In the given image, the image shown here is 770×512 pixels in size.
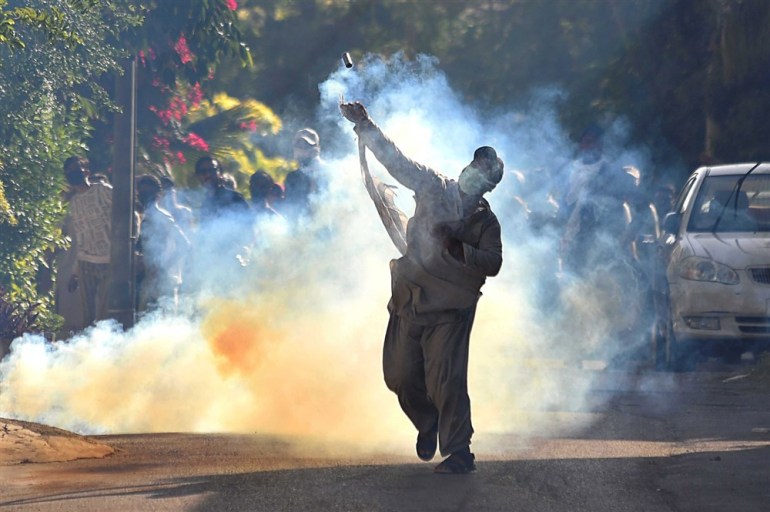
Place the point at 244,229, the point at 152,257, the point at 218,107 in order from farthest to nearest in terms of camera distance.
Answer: the point at 218,107
the point at 152,257
the point at 244,229

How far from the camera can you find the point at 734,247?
50.5ft

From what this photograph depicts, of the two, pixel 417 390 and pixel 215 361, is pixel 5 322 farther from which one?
pixel 417 390

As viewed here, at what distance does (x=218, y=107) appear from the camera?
24.4m

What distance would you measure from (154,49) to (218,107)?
203 inches

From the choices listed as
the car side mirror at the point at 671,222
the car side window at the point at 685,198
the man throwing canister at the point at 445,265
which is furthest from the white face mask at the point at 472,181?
the car side window at the point at 685,198

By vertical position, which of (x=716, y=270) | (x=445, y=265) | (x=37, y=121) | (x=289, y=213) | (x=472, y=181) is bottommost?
(x=445, y=265)

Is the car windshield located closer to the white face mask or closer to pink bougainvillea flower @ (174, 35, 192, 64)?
pink bougainvillea flower @ (174, 35, 192, 64)

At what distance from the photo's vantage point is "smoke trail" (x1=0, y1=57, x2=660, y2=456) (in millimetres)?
12578

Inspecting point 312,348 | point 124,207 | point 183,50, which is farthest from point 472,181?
point 183,50

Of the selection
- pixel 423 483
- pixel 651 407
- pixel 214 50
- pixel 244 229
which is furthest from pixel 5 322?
pixel 423 483

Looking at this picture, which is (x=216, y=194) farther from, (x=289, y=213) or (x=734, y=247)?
(x=734, y=247)

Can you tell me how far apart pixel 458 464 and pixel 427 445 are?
526 mm

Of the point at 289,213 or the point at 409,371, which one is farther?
the point at 289,213

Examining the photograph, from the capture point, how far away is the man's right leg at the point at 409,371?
10008mm
